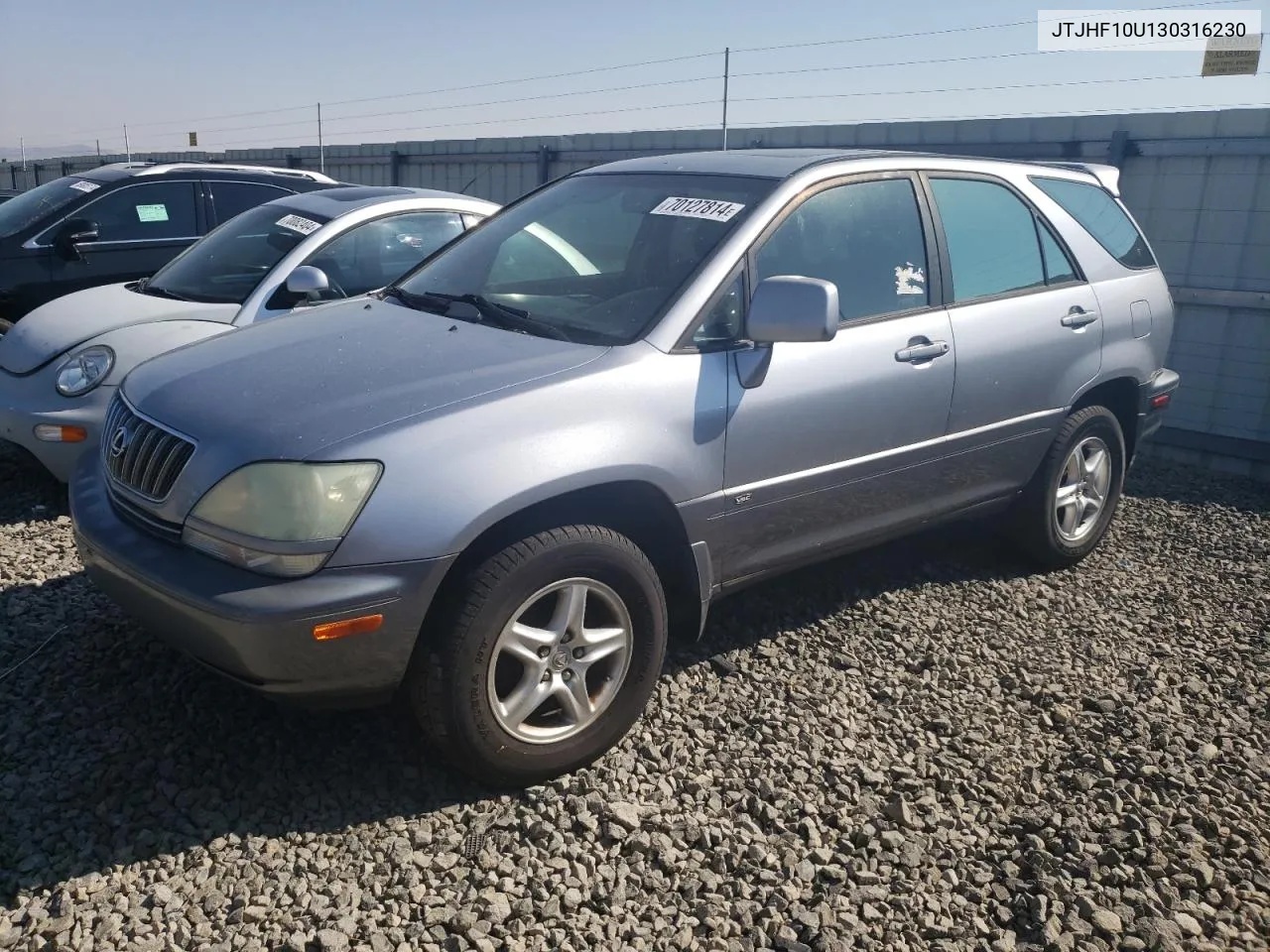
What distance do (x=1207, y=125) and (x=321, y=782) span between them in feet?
22.8

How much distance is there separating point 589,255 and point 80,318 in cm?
307

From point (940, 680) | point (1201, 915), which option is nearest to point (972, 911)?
point (1201, 915)

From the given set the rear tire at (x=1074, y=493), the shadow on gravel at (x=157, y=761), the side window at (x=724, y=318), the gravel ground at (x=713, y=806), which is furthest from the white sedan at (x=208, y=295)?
the rear tire at (x=1074, y=493)

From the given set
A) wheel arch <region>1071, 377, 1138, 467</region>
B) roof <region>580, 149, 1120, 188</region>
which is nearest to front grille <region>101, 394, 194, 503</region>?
roof <region>580, 149, 1120, 188</region>

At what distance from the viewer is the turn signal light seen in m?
2.59

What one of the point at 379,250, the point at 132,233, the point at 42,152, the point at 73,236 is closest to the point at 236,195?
the point at 132,233

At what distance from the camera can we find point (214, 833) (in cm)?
280

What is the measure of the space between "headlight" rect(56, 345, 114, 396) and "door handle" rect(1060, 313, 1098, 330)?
4.29 meters

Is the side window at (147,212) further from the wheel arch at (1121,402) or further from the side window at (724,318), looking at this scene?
the wheel arch at (1121,402)

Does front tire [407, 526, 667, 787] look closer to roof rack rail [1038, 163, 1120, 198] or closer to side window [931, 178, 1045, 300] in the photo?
side window [931, 178, 1045, 300]

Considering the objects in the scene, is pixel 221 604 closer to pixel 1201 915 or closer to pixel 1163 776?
pixel 1201 915

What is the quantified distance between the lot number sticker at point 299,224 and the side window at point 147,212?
1947 millimetres

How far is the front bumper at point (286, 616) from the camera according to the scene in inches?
101

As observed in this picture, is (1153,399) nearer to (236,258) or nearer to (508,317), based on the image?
(508,317)
